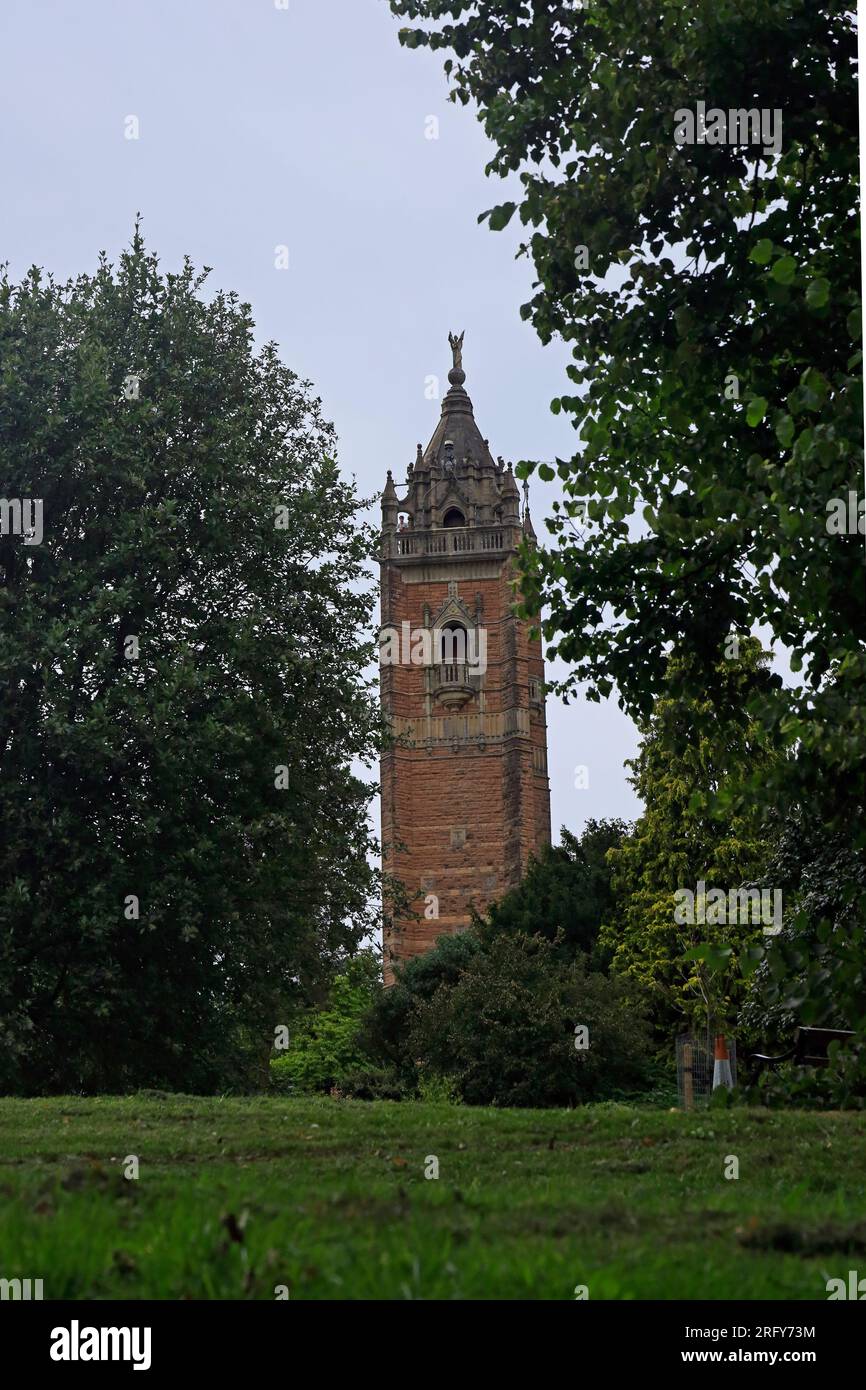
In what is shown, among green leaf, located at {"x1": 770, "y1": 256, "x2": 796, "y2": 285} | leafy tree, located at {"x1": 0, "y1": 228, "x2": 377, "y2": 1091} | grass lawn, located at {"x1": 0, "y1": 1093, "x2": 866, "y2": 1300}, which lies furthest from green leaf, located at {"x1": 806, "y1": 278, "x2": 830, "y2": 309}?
leafy tree, located at {"x1": 0, "y1": 228, "x2": 377, "y2": 1091}

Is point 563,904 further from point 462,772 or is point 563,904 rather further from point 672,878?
point 462,772

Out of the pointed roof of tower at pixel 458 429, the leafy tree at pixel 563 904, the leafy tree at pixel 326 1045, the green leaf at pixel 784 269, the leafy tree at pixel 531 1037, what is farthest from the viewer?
the pointed roof of tower at pixel 458 429

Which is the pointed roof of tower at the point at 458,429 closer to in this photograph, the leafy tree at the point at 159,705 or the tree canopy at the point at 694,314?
the leafy tree at the point at 159,705

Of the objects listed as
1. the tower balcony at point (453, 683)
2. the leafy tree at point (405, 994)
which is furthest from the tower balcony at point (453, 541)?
the leafy tree at point (405, 994)

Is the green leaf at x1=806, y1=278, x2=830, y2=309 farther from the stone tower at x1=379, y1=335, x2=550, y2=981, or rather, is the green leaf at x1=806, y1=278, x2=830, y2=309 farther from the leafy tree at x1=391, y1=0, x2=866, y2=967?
the stone tower at x1=379, y1=335, x2=550, y2=981

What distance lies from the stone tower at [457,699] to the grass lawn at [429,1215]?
63787 mm

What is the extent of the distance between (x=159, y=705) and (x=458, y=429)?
225 ft

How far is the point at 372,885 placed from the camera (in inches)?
1013

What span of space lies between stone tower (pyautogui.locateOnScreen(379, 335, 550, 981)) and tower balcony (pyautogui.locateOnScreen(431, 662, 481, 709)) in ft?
0.25

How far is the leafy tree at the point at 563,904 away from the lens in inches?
1772

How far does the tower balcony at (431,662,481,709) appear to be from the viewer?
78.9 m
